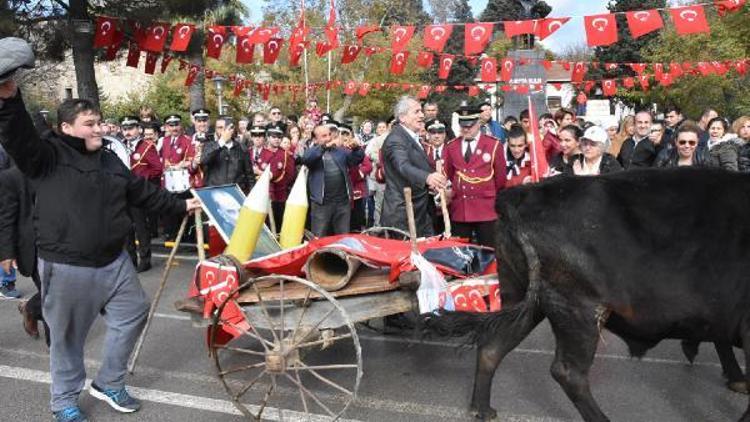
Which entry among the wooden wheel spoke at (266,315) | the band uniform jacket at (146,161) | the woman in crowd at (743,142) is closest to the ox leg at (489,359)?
the wooden wheel spoke at (266,315)

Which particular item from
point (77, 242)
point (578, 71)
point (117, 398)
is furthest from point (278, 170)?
point (578, 71)

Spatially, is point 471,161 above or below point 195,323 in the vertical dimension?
above

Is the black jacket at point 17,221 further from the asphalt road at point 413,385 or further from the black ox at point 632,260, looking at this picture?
the black ox at point 632,260

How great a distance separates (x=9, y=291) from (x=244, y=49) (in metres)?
7.09

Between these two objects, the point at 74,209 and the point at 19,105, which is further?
the point at 74,209

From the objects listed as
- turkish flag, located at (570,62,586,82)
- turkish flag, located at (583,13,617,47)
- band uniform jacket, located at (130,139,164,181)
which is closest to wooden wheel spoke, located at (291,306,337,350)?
band uniform jacket, located at (130,139,164,181)

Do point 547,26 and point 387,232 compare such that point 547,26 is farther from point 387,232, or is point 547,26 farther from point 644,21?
point 387,232

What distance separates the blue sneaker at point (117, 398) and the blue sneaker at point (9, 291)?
376 centimetres

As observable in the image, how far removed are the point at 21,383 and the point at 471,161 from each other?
4.03m

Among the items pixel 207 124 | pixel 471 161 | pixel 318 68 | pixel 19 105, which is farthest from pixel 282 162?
pixel 318 68

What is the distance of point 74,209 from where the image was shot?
3.71 metres

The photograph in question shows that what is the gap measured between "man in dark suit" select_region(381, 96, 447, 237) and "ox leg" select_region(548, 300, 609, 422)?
1.95 metres


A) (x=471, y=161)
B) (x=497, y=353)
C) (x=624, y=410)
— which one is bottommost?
(x=624, y=410)

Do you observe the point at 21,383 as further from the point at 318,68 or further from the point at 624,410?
the point at 318,68
